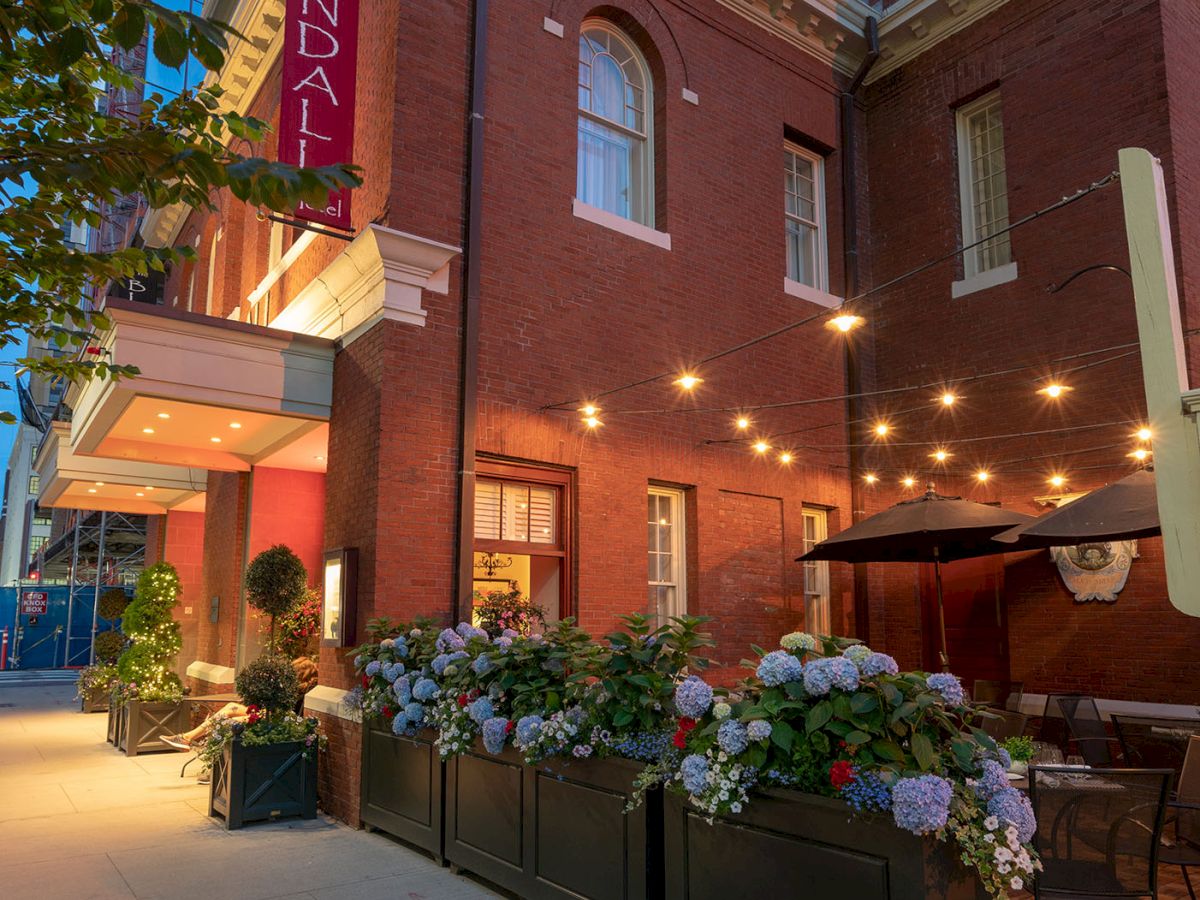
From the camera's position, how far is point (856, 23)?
43.2ft

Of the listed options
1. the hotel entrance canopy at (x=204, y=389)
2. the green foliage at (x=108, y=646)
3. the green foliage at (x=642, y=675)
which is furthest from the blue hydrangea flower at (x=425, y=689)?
the green foliage at (x=108, y=646)

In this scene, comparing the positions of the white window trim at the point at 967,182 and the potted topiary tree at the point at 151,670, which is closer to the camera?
the potted topiary tree at the point at 151,670

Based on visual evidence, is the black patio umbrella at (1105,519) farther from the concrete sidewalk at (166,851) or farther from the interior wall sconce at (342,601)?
the interior wall sconce at (342,601)

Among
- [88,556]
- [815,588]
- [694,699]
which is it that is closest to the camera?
[694,699]

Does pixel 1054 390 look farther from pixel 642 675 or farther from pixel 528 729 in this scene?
pixel 528 729

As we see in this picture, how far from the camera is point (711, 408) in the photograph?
11.2m

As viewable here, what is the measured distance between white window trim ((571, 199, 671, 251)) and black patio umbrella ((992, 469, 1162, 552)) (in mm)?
5016

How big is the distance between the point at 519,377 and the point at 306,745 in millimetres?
3909

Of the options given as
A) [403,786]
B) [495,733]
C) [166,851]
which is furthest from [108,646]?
[495,733]

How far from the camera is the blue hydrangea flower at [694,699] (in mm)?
4648

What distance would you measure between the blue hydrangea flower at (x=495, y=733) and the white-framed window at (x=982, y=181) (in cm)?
895

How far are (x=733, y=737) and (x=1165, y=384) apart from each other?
2872 millimetres

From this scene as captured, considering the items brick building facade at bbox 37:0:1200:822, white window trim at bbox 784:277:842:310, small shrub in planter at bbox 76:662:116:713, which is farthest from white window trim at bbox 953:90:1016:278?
small shrub in planter at bbox 76:662:116:713

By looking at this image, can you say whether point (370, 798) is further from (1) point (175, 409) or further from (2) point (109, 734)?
(2) point (109, 734)
